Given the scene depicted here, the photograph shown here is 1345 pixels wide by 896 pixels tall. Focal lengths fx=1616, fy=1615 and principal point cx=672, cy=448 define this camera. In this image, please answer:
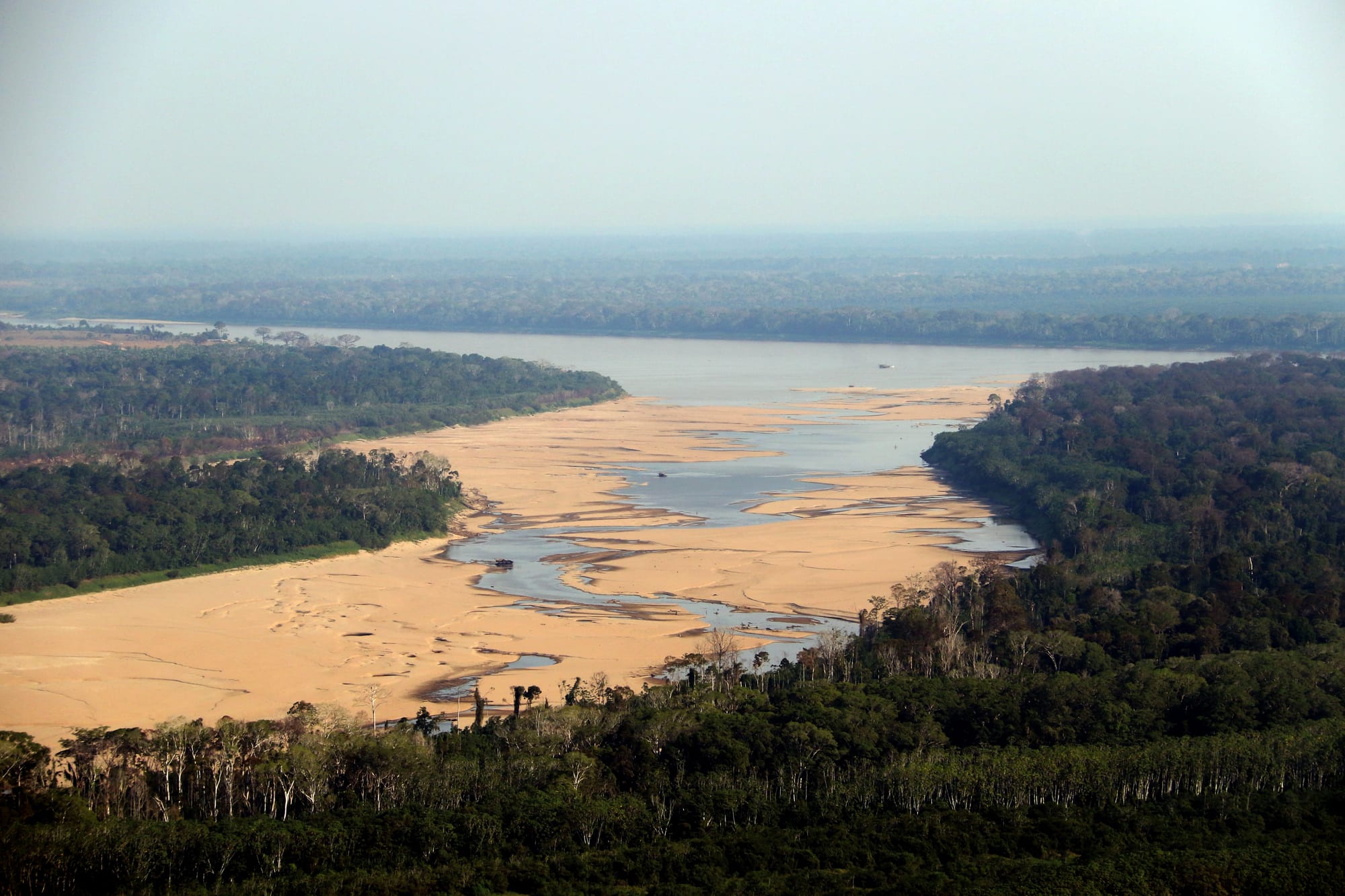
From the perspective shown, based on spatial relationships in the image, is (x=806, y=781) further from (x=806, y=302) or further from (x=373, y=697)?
(x=806, y=302)

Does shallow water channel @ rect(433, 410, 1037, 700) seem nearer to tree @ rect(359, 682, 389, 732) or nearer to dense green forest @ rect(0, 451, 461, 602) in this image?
tree @ rect(359, 682, 389, 732)

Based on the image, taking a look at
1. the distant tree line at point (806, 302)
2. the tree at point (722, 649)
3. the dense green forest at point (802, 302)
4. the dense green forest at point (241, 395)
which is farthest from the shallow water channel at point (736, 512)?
the distant tree line at point (806, 302)

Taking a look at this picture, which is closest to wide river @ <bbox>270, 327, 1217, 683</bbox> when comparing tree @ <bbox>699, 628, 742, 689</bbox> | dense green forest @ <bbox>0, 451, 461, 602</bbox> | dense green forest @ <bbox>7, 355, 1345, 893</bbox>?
tree @ <bbox>699, 628, 742, 689</bbox>

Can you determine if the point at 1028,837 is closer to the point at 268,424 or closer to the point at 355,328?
the point at 268,424

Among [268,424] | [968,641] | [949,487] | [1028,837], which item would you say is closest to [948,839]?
[1028,837]

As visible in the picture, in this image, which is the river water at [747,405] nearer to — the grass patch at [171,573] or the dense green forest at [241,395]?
the grass patch at [171,573]

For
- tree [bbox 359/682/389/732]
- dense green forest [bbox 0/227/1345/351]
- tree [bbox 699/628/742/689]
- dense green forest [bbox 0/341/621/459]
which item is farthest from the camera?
dense green forest [bbox 0/227/1345/351]
